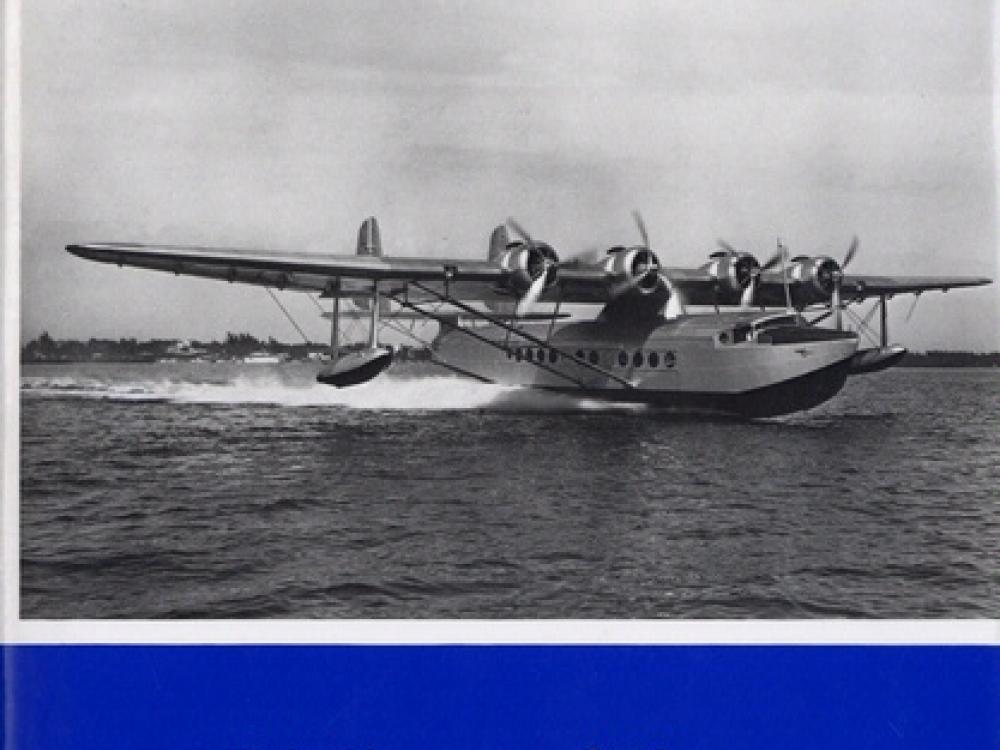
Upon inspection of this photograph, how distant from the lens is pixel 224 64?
32.1 ft

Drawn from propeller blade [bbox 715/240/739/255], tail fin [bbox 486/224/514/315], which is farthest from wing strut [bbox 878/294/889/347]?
tail fin [bbox 486/224/514/315]

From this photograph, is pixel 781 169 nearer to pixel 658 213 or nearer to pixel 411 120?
pixel 658 213

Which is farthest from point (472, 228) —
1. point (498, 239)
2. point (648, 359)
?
point (498, 239)

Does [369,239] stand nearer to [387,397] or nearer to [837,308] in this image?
[387,397]

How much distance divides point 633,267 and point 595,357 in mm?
3210

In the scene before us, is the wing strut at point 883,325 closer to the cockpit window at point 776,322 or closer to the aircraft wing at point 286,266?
the cockpit window at point 776,322

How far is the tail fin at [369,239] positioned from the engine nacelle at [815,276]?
Answer: 12213 millimetres

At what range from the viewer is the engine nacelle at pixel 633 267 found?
72.1 ft

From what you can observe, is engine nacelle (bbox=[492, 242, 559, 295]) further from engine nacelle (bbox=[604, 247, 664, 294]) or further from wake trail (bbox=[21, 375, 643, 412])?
wake trail (bbox=[21, 375, 643, 412])

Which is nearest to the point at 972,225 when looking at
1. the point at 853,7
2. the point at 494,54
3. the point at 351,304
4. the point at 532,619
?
the point at 853,7

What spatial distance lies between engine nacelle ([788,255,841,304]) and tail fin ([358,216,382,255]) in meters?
12.2

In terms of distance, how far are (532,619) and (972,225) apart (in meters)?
6.60

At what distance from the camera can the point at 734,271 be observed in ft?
75.4

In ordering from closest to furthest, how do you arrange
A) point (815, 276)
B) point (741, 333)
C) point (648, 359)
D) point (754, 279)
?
point (741, 333)
point (815, 276)
point (648, 359)
point (754, 279)
